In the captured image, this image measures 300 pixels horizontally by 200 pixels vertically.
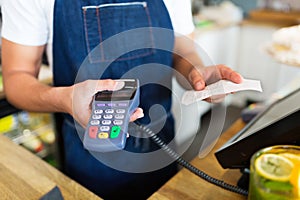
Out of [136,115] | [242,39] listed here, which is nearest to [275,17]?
[242,39]

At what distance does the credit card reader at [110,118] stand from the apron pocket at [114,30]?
22 centimetres

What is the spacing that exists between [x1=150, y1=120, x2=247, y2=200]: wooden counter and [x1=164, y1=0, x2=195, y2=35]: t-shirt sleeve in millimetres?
364

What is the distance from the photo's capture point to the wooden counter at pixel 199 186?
590mm

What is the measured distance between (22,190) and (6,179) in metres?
0.05

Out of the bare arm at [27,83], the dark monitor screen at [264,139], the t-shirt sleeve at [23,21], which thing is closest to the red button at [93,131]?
the bare arm at [27,83]

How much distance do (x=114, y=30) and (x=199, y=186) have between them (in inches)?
15.8

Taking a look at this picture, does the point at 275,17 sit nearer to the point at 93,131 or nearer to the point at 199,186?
the point at 199,186

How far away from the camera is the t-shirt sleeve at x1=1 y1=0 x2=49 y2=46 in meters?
0.71

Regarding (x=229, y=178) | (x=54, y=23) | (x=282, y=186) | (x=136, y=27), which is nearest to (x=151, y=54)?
(x=136, y=27)

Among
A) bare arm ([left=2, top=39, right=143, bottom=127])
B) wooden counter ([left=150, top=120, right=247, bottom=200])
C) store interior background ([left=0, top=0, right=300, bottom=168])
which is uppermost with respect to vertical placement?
bare arm ([left=2, top=39, right=143, bottom=127])

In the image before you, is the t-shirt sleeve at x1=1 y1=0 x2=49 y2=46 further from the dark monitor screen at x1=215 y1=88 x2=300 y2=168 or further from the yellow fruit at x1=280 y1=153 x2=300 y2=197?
the yellow fruit at x1=280 y1=153 x2=300 y2=197

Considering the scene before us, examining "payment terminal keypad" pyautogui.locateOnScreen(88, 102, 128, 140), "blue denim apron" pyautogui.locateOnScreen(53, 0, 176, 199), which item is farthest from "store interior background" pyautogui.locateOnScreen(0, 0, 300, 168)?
"payment terminal keypad" pyautogui.locateOnScreen(88, 102, 128, 140)

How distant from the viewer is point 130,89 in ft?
1.85

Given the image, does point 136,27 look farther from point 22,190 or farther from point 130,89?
point 22,190
